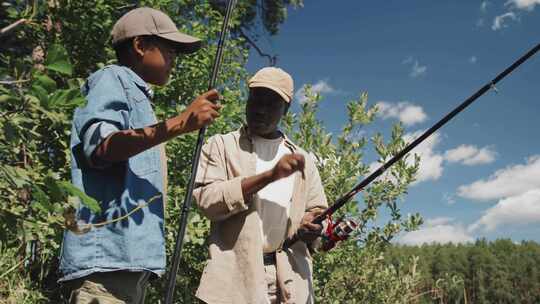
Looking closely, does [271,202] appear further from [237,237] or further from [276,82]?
[276,82]

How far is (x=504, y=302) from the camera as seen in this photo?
40312 millimetres

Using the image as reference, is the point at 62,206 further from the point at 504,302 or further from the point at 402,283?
the point at 504,302

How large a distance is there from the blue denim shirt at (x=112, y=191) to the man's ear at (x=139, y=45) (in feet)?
0.60

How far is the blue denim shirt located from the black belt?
2.71ft

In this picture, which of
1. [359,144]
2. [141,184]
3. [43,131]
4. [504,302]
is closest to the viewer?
[141,184]

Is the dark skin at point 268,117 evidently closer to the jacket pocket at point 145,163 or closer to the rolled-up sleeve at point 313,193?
the rolled-up sleeve at point 313,193

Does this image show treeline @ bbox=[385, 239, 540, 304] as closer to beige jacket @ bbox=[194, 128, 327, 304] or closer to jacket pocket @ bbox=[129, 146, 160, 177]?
beige jacket @ bbox=[194, 128, 327, 304]

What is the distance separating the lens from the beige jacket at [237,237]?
8.36 ft

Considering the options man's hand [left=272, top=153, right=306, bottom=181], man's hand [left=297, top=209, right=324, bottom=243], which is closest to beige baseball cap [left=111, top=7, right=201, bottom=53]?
man's hand [left=272, top=153, right=306, bottom=181]

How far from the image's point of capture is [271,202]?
9.21 feet

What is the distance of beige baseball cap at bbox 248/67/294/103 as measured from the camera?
113 inches

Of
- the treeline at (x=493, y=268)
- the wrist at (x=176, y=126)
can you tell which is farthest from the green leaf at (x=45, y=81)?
the treeline at (x=493, y=268)

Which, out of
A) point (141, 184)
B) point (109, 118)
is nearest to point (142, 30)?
point (109, 118)

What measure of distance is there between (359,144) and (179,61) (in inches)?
79.4
